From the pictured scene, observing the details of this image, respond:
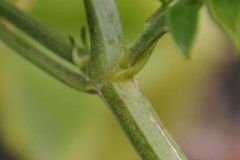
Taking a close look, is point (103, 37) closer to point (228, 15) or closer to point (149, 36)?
point (149, 36)

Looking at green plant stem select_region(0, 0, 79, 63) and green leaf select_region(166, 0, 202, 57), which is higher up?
green plant stem select_region(0, 0, 79, 63)

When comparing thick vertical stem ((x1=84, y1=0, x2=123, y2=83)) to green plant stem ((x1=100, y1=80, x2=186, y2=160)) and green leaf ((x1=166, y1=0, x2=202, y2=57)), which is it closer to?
green plant stem ((x1=100, y1=80, x2=186, y2=160))

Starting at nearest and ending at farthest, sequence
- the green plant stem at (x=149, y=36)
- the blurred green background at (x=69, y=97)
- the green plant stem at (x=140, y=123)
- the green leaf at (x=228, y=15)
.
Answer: the green leaf at (x=228, y=15) < the green plant stem at (x=149, y=36) < the green plant stem at (x=140, y=123) < the blurred green background at (x=69, y=97)

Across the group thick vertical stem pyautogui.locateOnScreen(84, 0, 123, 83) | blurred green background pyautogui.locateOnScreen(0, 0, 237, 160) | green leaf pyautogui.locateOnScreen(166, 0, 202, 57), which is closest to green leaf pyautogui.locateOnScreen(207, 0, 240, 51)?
green leaf pyautogui.locateOnScreen(166, 0, 202, 57)

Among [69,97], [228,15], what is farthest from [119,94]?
[69,97]

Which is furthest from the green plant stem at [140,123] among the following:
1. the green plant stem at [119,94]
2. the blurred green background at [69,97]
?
the blurred green background at [69,97]

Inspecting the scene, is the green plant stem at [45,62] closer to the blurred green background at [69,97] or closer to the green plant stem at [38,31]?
the green plant stem at [38,31]
